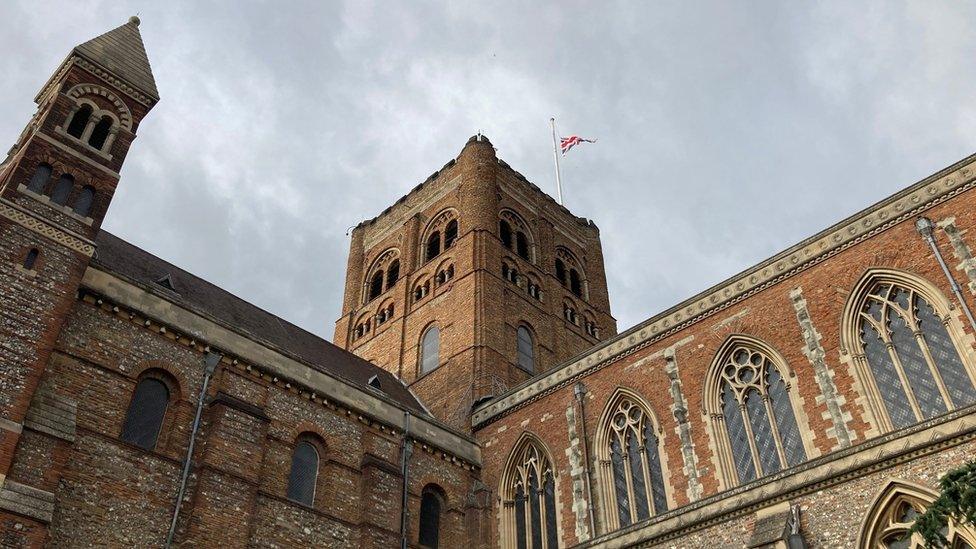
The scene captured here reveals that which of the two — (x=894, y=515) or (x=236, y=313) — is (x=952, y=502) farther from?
(x=236, y=313)

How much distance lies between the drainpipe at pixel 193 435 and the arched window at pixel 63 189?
534cm

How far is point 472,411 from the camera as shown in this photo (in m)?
28.2

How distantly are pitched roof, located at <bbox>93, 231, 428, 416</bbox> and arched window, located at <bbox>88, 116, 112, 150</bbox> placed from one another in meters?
3.22

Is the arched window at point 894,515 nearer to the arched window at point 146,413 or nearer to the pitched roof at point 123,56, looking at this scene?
the arched window at point 146,413

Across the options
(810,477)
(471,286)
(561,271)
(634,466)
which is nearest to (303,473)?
(634,466)

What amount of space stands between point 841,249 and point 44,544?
19.0 meters

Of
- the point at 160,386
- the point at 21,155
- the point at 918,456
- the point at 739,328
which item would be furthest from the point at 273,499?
the point at 918,456

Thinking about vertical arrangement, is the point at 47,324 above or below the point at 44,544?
above

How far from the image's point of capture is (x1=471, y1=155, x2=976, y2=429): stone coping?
18484 millimetres

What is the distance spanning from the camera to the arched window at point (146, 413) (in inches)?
715

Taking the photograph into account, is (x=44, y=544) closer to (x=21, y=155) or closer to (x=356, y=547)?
(x=356, y=547)

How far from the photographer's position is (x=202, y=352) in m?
20.2

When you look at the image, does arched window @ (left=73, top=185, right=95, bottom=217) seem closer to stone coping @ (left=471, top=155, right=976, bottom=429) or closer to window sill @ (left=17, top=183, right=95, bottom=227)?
window sill @ (left=17, top=183, right=95, bottom=227)

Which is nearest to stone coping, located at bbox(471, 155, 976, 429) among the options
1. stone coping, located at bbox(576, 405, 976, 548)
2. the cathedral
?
the cathedral
